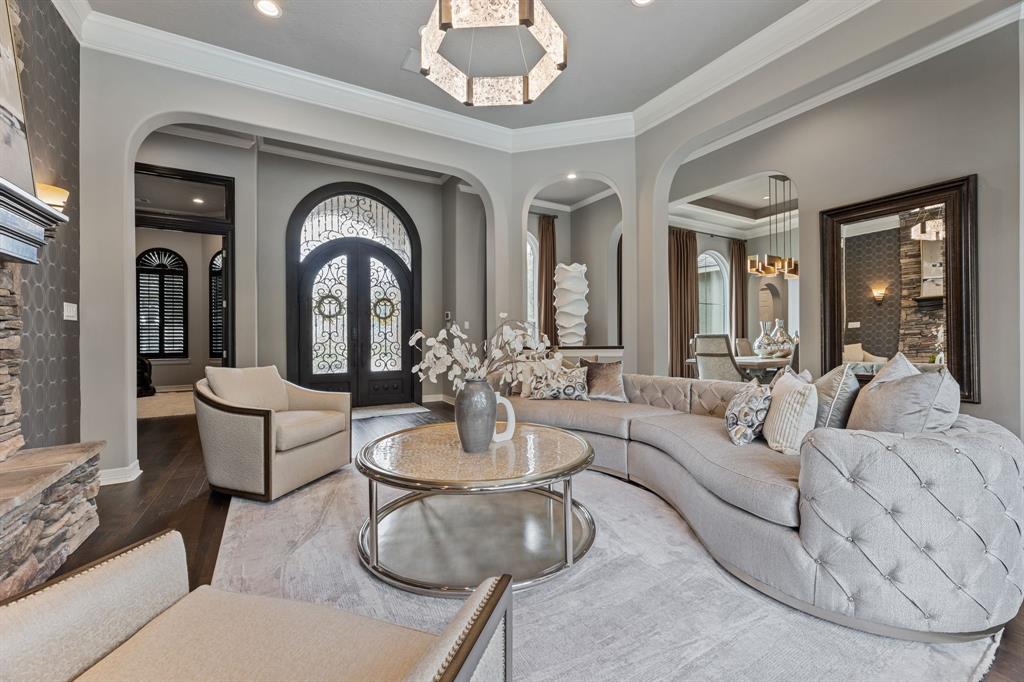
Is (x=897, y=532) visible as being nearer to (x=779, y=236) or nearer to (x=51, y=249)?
(x=51, y=249)

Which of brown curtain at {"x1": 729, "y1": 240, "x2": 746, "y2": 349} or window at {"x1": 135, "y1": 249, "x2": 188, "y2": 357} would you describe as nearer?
window at {"x1": 135, "y1": 249, "x2": 188, "y2": 357}

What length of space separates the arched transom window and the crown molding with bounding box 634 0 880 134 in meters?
3.58

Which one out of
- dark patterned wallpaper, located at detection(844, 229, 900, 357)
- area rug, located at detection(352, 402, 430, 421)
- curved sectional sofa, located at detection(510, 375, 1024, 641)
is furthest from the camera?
area rug, located at detection(352, 402, 430, 421)

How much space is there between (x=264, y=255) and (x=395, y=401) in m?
2.53

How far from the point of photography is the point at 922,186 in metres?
3.46

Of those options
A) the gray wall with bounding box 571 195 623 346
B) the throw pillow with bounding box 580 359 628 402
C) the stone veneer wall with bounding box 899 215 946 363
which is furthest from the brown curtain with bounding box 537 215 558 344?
the stone veneer wall with bounding box 899 215 946 363

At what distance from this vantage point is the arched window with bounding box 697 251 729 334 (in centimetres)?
883

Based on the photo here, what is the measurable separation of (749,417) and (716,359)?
2942 mm

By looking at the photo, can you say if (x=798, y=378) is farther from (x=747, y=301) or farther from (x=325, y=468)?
(x=747, y=301)

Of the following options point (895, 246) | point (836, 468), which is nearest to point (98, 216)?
point (836, 468)

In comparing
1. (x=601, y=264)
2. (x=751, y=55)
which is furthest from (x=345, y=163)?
(x=751, y=55)

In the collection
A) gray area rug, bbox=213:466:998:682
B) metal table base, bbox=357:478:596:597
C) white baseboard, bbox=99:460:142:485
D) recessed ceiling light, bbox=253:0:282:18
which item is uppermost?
recessed ceiling light, bbox=253:0:282:18

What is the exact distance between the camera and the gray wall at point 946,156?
9.97 ft

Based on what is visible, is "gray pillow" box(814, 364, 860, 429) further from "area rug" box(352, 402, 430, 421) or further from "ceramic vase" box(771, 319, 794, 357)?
"area rug" box(352, 402, 430, 421)
